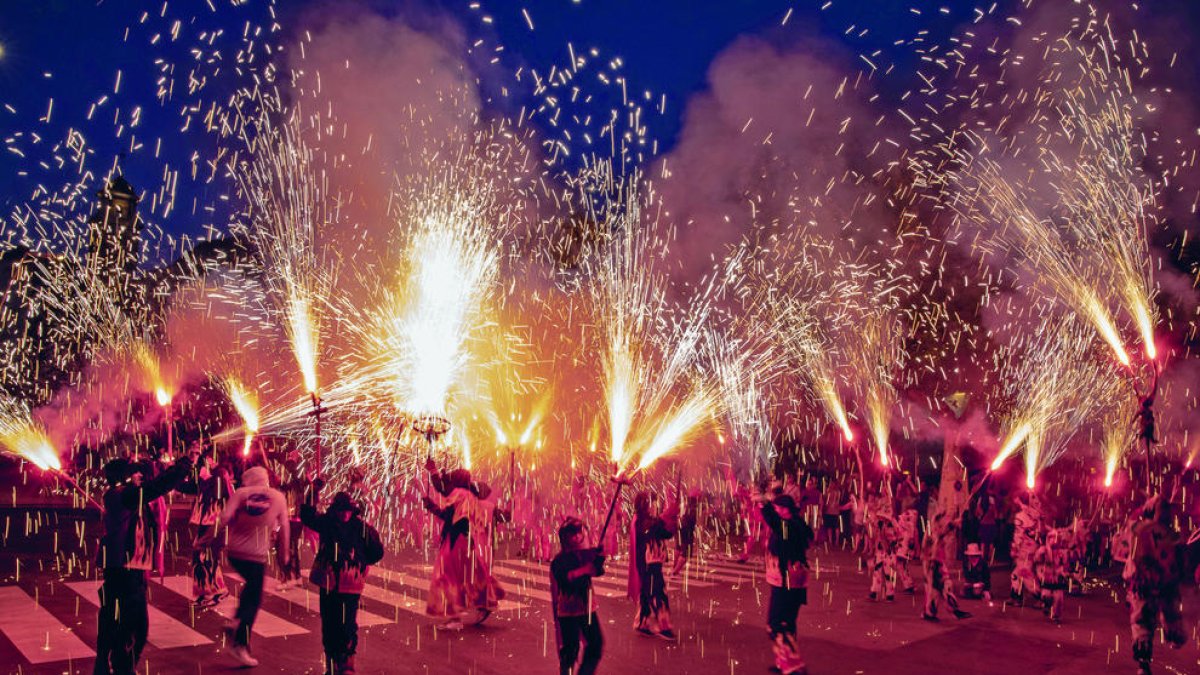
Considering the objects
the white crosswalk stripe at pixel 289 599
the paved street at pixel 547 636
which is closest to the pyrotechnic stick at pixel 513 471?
the white crosswalk stripe at pixel 289 599

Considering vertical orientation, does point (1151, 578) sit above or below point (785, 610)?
above

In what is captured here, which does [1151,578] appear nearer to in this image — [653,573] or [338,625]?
[653,573]

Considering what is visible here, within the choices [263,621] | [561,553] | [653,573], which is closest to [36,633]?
[263,621]

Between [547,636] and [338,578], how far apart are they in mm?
3078

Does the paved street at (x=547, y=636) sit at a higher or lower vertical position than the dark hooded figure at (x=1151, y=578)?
lower

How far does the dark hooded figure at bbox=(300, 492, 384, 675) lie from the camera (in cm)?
694

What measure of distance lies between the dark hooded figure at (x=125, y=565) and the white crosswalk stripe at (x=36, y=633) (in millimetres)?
1333

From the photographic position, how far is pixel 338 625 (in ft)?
22.9

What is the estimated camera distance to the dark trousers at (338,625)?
692 centimetres

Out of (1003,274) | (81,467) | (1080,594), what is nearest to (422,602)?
(1080,594)

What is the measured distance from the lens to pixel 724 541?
72.0 ft

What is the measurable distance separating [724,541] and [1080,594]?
935 cm

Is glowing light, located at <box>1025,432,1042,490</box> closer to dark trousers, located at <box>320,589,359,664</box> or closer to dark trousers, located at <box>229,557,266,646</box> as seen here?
dark trousers, located at <box>320,589,359,664</box>

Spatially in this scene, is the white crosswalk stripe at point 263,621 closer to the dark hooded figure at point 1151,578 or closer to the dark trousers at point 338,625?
the dark trousers at point 338,625
